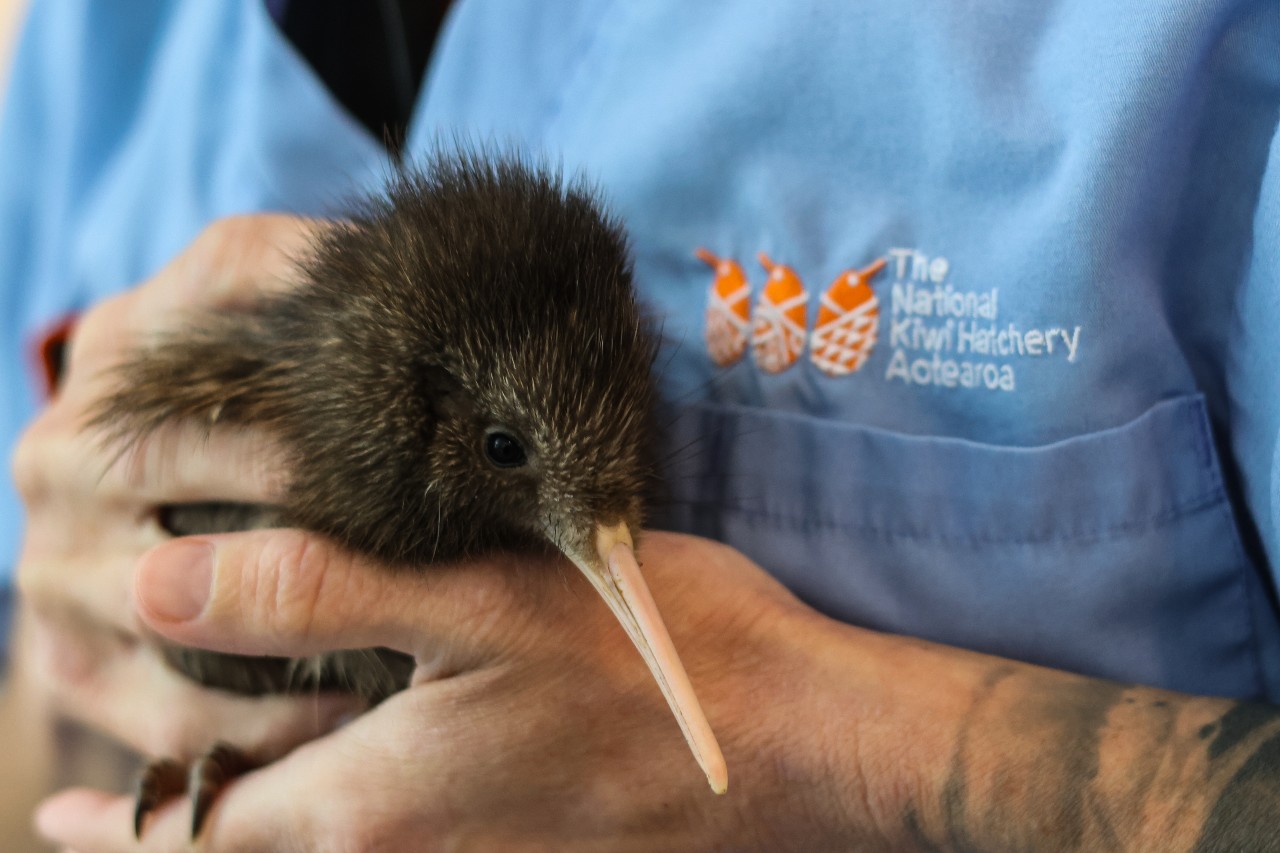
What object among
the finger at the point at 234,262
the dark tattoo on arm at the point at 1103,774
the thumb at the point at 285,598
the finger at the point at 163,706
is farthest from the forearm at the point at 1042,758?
the finger at the point at 234,262

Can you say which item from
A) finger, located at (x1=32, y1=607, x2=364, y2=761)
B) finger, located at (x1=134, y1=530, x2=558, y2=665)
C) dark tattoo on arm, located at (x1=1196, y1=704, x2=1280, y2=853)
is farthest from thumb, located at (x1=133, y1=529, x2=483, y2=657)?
dark tattoo on arm, located at (x1=1196, y1=704, x2=1280, y2=853)

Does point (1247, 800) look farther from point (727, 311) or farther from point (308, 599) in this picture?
point (308, 599)

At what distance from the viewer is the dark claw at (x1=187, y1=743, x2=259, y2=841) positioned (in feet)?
3.78

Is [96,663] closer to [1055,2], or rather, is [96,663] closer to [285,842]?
[285,842]

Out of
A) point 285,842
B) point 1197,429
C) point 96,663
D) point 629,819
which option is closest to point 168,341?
point 96,663

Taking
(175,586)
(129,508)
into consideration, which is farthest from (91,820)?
(175,586)

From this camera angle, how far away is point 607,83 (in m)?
1.26

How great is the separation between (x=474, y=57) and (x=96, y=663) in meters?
0.97

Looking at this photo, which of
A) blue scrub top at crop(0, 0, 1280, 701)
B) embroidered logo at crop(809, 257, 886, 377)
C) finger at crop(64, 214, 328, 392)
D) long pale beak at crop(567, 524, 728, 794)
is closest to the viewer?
long pale beak at crop(567, 524, 728, 794)

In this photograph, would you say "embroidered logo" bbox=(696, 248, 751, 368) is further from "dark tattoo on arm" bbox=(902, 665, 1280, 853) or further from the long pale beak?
"dark tattoo on arm" bbox=(902, 665, 1280, 853)

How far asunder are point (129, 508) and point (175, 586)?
13.0 inches

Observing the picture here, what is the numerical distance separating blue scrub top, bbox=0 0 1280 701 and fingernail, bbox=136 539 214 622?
51 cm

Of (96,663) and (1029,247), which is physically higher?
(1029,247)

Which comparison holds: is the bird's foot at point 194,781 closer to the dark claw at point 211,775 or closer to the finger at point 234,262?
the dark claw at point 211,775
